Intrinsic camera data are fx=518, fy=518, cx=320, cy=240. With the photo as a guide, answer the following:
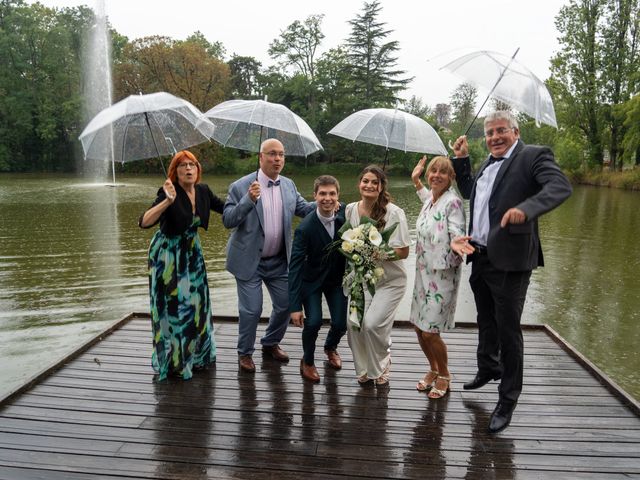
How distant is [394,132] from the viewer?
4605mm

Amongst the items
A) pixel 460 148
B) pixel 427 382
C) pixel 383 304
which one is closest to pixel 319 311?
pixel 383 304

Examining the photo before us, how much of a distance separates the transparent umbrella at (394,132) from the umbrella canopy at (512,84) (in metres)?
0.75

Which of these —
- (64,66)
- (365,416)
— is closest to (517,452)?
(365,416)

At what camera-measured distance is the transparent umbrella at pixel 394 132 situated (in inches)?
178

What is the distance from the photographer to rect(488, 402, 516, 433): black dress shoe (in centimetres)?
350

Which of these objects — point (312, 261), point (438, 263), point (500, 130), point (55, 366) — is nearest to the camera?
point (500, 130)

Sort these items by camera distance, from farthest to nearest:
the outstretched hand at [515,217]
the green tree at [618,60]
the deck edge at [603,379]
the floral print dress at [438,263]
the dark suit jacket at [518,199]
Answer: the green tree at [618,60] → the deck edge at [603,379] → the floral print dress at [438,263] → the dark suit jacket at [518,199] → the outstretched hand at [515,217]

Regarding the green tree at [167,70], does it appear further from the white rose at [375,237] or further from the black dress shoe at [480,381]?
the black dress shoe at [480,381]

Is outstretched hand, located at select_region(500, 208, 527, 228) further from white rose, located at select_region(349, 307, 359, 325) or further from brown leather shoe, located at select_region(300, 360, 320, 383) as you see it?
brown leather shoe, located at select_region(300, 360, 320, 383)

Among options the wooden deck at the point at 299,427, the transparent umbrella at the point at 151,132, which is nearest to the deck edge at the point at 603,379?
the wooden deck at the point at 299,427

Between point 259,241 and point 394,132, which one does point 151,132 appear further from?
point 394,132

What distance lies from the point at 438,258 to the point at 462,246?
278 mm

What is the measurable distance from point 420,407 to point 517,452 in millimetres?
766

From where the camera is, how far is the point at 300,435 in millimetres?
3463
